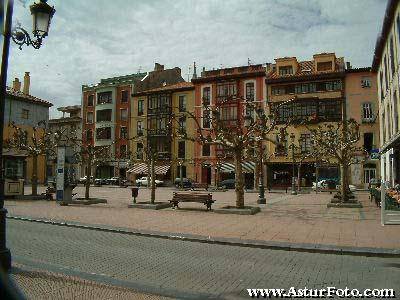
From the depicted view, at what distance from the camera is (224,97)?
171 ft

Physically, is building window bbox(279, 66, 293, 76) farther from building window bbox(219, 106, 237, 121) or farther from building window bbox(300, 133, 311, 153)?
building window bbox(300, 133, 311, 153)

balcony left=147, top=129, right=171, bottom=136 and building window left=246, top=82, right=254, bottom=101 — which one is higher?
building window left=246, top=82, right=254, bottom=101

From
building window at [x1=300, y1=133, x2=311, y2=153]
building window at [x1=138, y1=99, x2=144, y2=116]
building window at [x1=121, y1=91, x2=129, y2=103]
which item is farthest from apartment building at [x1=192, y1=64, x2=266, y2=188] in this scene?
building window at [x1=121, y1=91, x2=129, y2=103]

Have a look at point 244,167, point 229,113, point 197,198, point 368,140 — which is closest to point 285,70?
point 229,113

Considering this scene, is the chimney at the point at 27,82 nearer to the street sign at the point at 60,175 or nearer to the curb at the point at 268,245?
the street sign at the point at 60,175

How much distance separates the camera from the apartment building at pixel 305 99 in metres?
45.8

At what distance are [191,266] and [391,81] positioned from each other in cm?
2501

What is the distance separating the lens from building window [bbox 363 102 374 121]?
45456 millimetres

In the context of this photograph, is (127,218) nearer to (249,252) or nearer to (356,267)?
(249,252)

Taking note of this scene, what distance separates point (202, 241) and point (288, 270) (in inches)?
136

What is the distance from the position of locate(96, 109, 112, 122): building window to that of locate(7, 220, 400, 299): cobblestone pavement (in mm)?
53312

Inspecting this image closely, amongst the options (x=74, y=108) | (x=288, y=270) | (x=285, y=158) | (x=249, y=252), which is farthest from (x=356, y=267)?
(x=74, y=108)

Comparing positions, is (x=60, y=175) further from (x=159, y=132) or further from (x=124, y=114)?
(x=124, y=114)

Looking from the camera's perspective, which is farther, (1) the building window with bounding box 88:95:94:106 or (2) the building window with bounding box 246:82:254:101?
(1) the building window with bounding box 88:95:94:106
